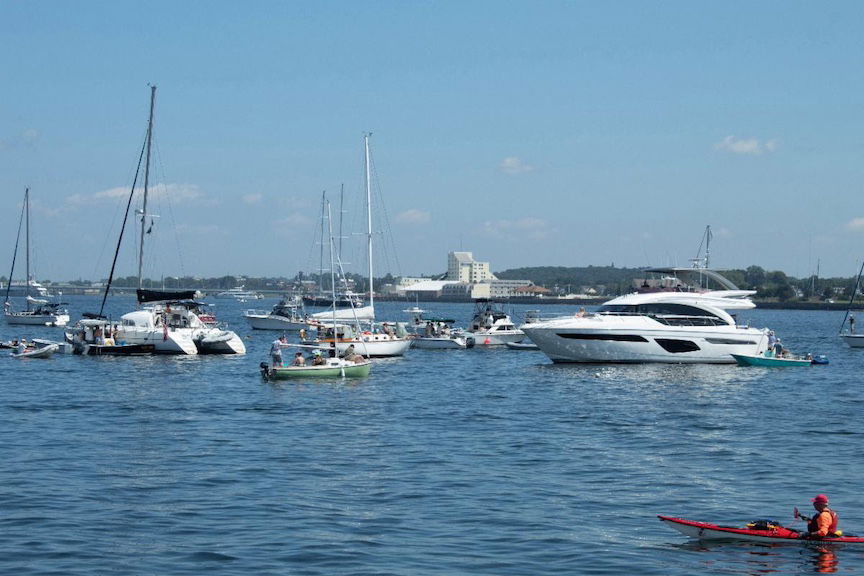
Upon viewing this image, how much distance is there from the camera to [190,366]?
6256 centimetres

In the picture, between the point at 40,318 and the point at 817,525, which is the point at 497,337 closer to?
the point at 40,318

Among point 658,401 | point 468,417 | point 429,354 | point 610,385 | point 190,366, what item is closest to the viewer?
point 468,417

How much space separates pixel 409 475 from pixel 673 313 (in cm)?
3747

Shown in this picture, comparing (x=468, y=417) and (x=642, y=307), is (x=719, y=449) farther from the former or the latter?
(x=642, y=307)

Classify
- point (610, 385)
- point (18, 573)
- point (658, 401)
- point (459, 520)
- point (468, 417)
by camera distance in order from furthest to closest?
1. point (610, 385)
2. point (658, 401)
3. point (468, 417)
4. point (459, 520)
5. point (18, 573)

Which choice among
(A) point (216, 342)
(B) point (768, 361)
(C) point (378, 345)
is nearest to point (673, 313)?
(B) point (768, 361)

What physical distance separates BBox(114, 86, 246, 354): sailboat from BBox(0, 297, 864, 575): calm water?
48.5 feet

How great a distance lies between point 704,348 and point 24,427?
38.9 meters

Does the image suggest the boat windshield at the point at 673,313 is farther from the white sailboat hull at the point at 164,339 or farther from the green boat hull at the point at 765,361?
the white sailboat hull at the point at 164,339

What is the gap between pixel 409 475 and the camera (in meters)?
28.9

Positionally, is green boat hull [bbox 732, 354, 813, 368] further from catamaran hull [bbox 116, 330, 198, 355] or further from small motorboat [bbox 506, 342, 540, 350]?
catamaran hull [bbox 116, 330, 198, 355]

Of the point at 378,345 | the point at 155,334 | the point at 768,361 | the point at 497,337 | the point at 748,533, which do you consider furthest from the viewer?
the point at 497,337

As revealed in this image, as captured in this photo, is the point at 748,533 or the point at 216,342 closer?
the point at 748,533

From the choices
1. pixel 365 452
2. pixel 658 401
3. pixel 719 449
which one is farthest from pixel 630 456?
pixel 658 401
